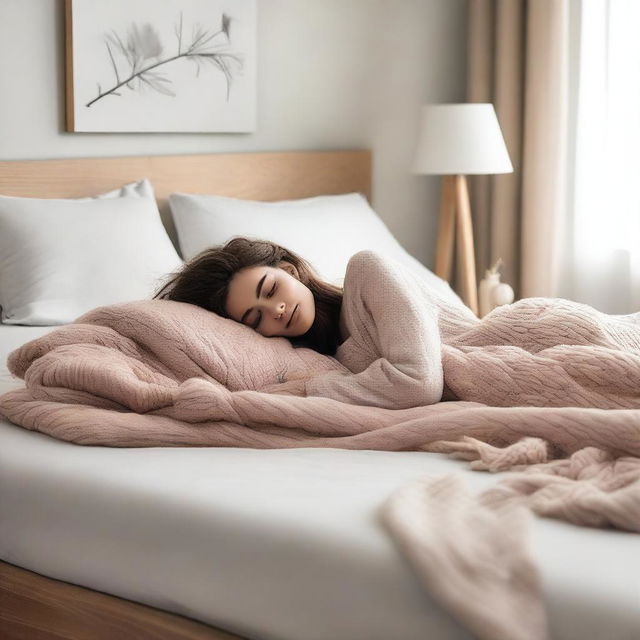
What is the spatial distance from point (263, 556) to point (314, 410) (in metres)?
0.34

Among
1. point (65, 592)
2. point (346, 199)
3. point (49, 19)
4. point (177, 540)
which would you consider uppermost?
point (49, 19)

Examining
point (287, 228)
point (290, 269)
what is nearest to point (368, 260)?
point (290, 269)

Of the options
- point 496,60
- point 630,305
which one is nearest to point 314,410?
point 630,305

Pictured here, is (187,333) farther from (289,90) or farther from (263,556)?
(289,90)

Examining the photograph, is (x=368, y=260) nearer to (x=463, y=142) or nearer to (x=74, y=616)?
(x=74, y=616)

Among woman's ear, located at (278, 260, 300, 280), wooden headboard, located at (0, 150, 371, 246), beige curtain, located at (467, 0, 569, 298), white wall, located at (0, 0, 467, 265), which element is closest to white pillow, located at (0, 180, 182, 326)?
wooden headboard, located at (0, 150, 371, 246)

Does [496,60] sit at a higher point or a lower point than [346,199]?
higher

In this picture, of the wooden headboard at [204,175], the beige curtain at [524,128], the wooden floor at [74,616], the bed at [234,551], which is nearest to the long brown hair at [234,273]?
the bed at [234,551]

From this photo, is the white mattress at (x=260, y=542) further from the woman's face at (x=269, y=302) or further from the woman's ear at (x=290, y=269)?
the woman's ear at (x=290, y=269)

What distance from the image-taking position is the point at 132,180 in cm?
287

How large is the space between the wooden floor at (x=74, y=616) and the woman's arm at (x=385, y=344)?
466 mm

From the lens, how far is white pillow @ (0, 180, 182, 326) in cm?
239

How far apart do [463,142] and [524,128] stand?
54 centimetres

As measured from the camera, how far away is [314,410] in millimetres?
1555
